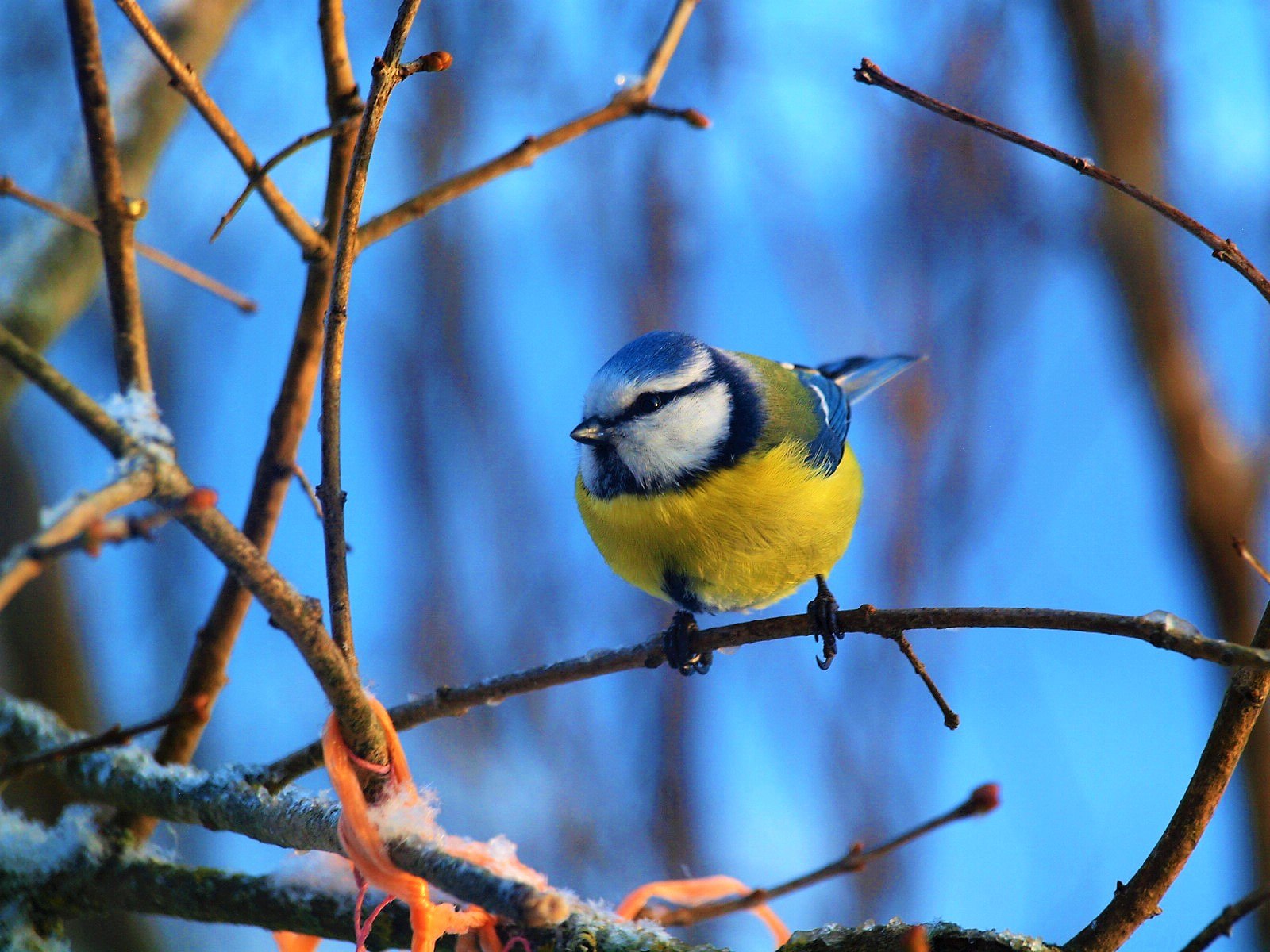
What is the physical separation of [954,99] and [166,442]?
316cm

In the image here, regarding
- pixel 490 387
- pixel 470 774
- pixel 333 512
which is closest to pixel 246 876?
pixel 333 512

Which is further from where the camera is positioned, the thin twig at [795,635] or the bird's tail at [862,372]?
the bird's tail at [862,372]

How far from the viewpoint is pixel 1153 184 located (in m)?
3.25

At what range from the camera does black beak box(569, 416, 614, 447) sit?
4.93 ft

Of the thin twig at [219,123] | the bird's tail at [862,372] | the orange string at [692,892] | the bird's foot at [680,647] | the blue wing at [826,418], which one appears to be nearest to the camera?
the thin twig at [219,123]

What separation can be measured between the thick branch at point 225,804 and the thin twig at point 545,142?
0.65 meters

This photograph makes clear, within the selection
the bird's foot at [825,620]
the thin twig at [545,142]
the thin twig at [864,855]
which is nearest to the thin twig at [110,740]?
the thin twig at [864,855]

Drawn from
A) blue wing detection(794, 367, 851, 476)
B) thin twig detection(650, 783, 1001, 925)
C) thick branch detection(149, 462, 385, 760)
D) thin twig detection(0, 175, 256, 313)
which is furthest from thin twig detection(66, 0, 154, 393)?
blue wing detection(794, 367, 851, 476)

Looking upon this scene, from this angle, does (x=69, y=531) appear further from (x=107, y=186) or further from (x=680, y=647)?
(x=680, y=647)

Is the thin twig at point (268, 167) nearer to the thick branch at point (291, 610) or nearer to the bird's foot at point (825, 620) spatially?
the thick branch at point (291, 610)

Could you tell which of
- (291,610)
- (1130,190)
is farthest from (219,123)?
(1130,190)

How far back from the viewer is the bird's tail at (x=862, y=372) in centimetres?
231

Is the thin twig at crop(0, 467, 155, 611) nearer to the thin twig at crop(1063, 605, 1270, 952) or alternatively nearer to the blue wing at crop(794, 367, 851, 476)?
the thin twig at crop(1063, 605, 1270, 952)

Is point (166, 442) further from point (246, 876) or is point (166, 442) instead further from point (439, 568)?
point (439, 568)
